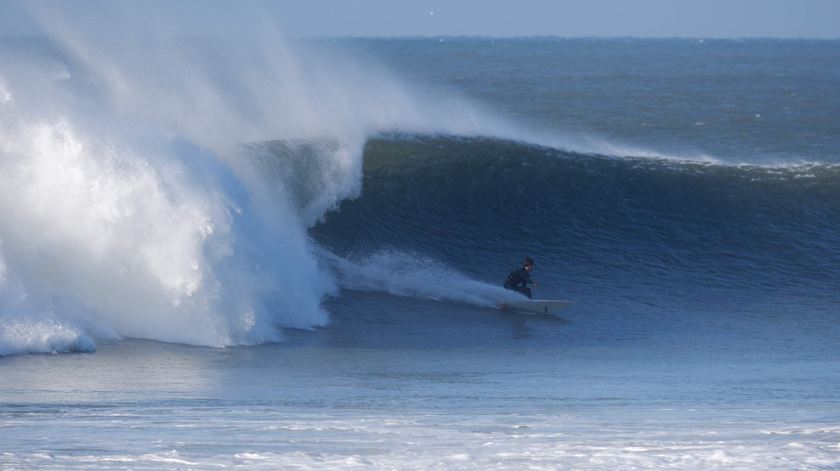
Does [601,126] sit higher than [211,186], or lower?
higher

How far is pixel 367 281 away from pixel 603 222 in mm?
4847

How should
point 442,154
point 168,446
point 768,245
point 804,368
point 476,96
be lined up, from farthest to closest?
point 476,96, point 442,154, point 768,245, point 804,368, point 168,446

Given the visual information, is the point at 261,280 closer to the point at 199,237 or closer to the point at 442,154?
the point at 199,237

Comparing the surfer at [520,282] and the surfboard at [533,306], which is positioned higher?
the surfer at [520,282]

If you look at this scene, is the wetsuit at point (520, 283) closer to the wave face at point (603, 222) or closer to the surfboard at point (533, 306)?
the surfboard at point (533, 306)

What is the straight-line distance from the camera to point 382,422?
734 cm

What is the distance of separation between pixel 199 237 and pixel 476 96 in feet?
139

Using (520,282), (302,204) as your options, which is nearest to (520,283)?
(520,282)

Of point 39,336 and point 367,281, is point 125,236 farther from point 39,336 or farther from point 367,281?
point 367,281

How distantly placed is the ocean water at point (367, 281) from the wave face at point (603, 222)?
0.05 m

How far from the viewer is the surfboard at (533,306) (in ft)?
43.8

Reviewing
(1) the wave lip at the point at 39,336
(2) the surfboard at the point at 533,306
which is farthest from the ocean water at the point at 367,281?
(2) the surfboard at the point at 533,306

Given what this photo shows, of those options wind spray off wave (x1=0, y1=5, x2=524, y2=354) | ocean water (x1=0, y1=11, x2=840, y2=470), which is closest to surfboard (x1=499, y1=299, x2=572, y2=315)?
ocean water (x1=0, y1=11, x2=840, y2=470)

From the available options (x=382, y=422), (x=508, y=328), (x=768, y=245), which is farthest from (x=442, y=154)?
(x=382, y=422)
